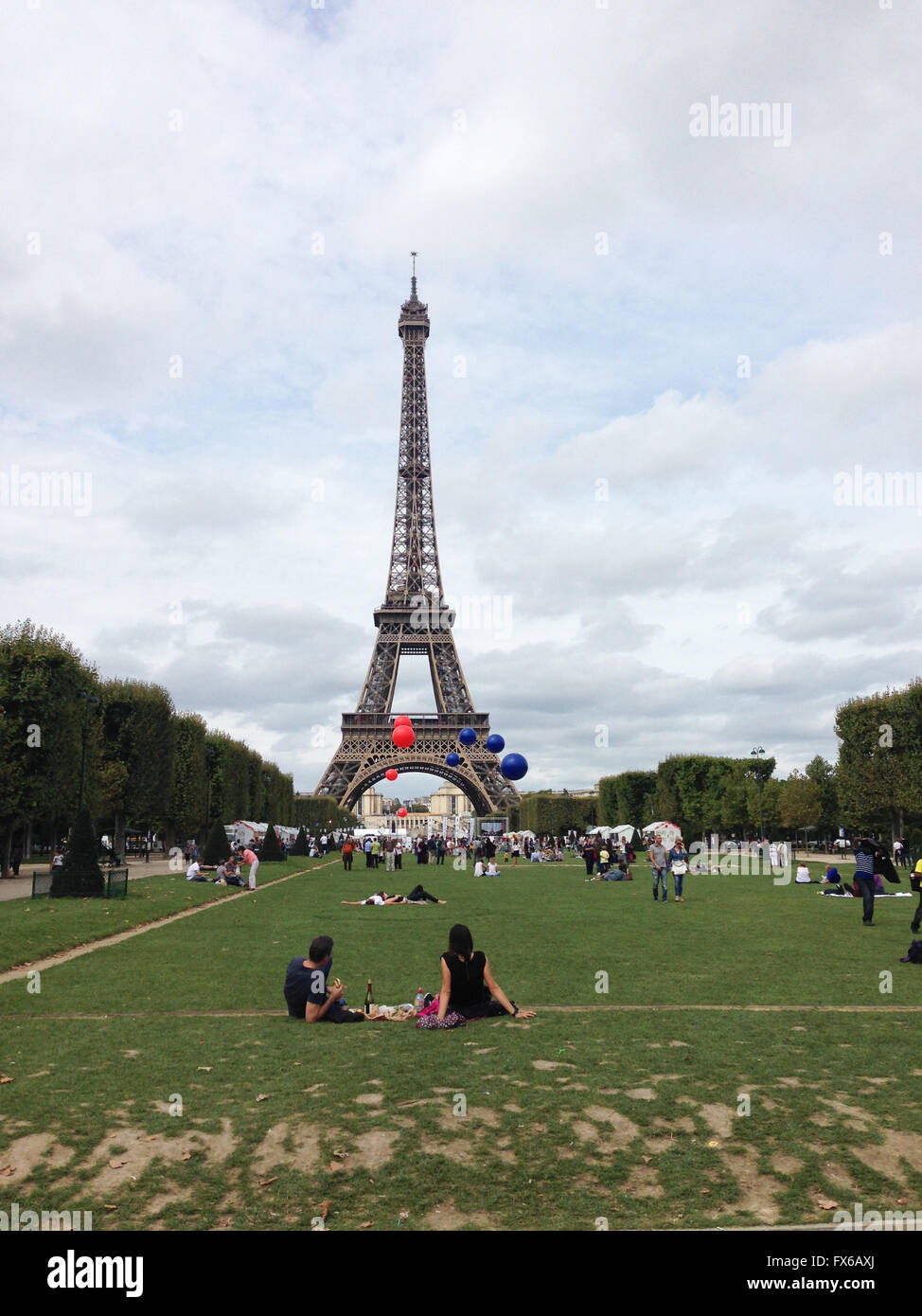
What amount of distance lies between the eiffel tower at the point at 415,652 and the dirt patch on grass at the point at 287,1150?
7649 cm

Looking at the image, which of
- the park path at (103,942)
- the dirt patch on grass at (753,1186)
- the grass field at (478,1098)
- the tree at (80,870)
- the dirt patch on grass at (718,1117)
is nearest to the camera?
the dirt patch on grass at (753,1186)

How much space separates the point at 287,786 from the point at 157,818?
4067 cm

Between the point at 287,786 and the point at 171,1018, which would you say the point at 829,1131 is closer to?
the point at 171,1018

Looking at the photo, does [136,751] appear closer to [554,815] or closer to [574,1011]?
[574,1011]

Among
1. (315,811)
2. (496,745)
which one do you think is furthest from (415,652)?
(496,745)

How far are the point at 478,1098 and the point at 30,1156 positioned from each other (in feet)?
10.8

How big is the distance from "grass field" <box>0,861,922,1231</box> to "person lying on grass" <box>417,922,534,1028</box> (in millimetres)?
252

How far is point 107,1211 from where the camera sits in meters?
5.67

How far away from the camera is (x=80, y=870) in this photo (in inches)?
1139

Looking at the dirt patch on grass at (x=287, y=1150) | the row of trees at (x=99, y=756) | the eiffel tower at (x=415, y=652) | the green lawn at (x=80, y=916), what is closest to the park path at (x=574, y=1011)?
the dirt patch on grass at (x=287, y=1150)

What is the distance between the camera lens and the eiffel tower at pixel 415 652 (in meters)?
87.1

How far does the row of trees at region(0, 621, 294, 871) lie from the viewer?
132 ft

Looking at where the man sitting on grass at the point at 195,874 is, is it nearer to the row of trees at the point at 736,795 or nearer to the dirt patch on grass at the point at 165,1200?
the dirt patch on grass at the point at 165,1200
